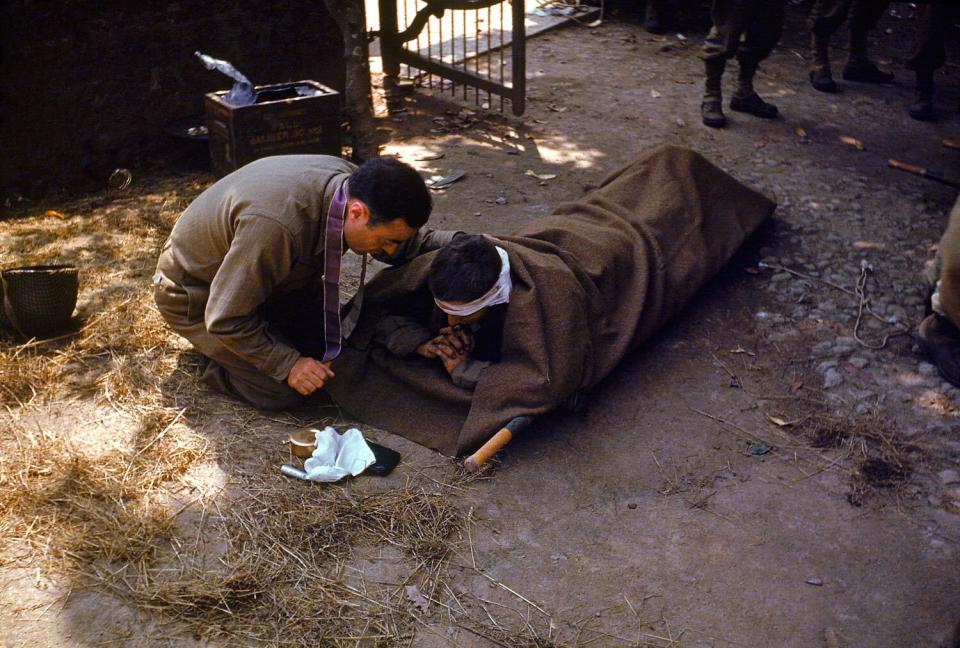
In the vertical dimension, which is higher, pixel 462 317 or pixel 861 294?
pixel 462 317

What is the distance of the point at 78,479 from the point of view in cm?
336

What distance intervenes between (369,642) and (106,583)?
92 centimetres

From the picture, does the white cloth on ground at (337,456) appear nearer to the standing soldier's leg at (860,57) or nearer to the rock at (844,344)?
the rock at (844,344)

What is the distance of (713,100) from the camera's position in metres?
6.92

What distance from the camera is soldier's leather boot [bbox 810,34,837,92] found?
25.4 ft

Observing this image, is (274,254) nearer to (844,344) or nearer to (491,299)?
(491,299)

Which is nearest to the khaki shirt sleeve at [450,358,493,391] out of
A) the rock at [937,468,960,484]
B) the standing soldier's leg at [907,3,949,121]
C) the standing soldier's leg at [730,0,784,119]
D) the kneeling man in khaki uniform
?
the kneeling man in khaki uniform

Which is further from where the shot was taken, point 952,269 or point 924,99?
point 924,99

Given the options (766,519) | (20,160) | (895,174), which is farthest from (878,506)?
(20,160)

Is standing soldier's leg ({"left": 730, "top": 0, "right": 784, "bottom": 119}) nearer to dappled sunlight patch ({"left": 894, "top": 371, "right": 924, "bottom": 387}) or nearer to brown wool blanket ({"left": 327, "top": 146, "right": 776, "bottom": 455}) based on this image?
brown wool blanket ({"left": 327, "top": 146, "right": 776, "bottom": 455})

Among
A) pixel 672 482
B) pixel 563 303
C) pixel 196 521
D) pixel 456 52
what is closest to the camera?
pixel 196 521

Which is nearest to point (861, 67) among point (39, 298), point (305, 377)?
point (305, 377)

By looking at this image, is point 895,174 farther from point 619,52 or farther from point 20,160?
point 20,160

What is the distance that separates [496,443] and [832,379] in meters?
1.71
